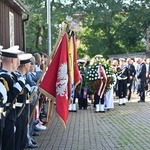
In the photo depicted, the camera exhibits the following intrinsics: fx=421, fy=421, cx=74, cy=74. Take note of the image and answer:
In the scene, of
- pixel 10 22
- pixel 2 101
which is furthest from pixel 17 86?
pixel 10 22

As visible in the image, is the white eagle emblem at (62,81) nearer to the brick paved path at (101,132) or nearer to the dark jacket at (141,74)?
the brick paved path at (101,132)

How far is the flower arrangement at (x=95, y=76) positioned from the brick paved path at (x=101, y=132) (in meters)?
0.95

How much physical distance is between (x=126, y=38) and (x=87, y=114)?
29.8 m

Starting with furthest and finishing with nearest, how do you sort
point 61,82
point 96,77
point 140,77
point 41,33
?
point 41,33
point 140,77
point 96,77
point 61,82

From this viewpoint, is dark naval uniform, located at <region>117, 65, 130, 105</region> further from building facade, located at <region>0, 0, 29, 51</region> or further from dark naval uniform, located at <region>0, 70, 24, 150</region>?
dark naval uniform, located at <region>0, 70, 24, 150</region>

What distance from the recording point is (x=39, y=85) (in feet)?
26.9

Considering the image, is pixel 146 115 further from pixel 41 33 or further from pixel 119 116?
pixel 41 33

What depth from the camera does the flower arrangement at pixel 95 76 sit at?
1527cm

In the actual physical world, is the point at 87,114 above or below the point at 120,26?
below

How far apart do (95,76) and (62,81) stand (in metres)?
7.38

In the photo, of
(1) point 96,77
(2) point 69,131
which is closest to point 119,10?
(1) point 96,77

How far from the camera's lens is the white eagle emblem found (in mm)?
7945

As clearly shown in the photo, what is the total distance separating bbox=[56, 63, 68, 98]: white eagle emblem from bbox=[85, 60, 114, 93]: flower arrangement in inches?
284

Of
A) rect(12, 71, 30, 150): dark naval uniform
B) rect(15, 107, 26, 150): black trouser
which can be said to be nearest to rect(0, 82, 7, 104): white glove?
rect(12, 71, 30, 150): dark naval uniform
